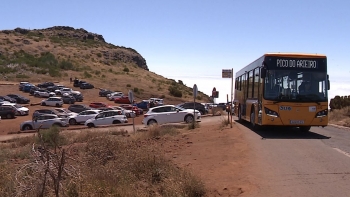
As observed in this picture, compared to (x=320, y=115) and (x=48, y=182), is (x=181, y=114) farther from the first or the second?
(x=48, y=182)

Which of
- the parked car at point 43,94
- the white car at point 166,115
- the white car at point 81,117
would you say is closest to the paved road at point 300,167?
the white car at point 166,115

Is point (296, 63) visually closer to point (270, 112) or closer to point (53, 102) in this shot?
point (270, 112)

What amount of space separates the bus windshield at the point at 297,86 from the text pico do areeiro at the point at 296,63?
25 cm

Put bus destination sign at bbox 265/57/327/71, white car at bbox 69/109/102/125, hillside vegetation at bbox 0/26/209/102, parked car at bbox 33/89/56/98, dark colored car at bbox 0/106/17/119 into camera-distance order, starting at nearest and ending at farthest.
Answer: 1. bus destination sign at bbox 265/57/327/71
2. white car at bbox 69/109/102/125
3. dark colored car at bbox 0/106/17/119
4. parked car at bbox 33/89/56/98
5. hillside vegetation at bbox 0/26/209/102

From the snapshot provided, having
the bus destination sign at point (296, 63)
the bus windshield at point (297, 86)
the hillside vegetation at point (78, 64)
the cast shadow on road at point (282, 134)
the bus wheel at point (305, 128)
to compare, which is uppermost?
the hillside vegetation at point (78, 64)

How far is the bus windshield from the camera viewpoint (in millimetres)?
18203

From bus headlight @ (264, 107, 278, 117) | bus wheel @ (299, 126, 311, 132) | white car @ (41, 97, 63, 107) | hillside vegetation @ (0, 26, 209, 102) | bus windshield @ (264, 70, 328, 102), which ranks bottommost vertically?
bus wheel @ (299, 126, 311, 132)

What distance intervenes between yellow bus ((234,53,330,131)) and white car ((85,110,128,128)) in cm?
2272

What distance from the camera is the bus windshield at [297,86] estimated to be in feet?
59.7

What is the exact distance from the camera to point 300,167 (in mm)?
11273

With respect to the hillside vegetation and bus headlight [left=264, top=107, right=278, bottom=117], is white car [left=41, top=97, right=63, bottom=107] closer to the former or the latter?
the hillside vegetation

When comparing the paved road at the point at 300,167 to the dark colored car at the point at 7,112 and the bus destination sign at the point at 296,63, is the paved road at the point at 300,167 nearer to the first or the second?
the bus destination sign at the point at 296,63

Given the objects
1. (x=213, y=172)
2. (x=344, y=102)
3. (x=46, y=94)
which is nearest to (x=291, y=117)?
(x=213, y=172)

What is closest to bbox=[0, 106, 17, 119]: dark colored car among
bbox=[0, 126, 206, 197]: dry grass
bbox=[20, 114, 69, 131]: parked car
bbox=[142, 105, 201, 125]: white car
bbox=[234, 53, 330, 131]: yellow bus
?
bbox=[20, 114, 69, 131]: parked car
